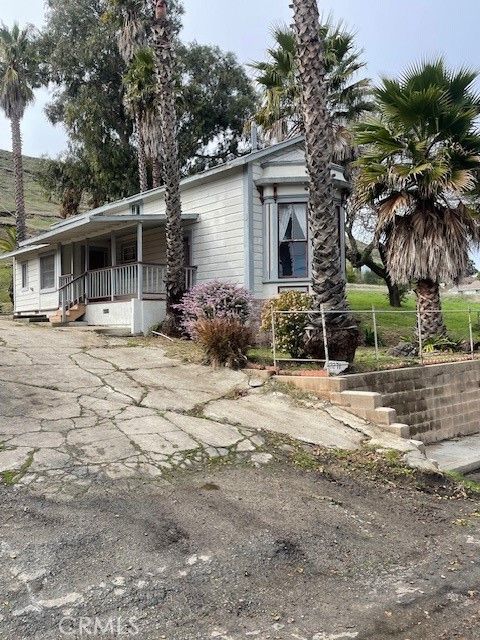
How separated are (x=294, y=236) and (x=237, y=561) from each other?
1169 cm

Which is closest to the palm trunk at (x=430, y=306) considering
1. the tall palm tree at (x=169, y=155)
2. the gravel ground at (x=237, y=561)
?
the tall palm tree at (x=169, y=155)

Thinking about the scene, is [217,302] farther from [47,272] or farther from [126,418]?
[47,272]

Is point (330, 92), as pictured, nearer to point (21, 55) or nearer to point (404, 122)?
point (404, 122)

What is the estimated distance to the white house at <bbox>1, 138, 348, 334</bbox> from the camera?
48.3 ft

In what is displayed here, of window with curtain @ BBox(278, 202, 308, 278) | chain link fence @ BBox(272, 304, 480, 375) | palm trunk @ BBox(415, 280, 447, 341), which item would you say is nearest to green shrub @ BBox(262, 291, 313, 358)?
chain link fence @ BBox(272, 304, 480, 375)

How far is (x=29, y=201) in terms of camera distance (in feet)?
186

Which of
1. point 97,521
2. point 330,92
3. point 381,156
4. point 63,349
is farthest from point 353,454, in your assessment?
point 330,92

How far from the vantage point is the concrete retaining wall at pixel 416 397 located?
8.05 m

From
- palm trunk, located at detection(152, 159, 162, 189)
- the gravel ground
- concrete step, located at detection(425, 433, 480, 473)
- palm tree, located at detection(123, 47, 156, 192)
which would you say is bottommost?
concrete step, located at detection(425, 433, 480, 473)

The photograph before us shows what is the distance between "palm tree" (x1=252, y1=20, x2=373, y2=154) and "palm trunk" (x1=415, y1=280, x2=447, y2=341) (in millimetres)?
7840

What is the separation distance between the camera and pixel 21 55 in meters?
28.3

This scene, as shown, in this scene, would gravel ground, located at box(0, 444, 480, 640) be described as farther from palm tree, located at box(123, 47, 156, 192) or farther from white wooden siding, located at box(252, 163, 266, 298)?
palm tree, located at box(123, 47, 156, 192)

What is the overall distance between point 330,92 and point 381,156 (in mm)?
8563

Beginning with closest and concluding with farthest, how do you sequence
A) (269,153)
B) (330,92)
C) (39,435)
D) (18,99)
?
(39,435) < (269,153) < (330,92) < (18,99)
